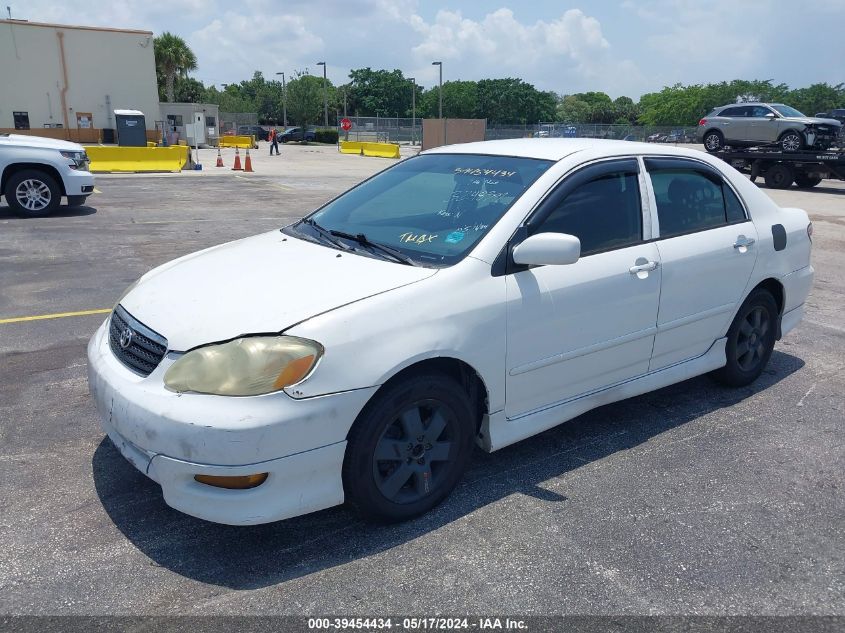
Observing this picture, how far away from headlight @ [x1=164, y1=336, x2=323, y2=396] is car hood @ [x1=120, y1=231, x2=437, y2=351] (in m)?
0.05

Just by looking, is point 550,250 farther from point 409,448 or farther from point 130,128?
point 130,128

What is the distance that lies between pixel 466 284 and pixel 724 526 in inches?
62.5

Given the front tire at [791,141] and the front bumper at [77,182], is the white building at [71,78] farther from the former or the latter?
the front tire at [791,141]

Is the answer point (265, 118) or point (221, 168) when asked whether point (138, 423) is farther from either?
point (265, 118)

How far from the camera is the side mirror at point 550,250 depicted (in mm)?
3062

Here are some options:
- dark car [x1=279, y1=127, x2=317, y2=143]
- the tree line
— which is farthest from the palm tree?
dark car [x1=279, y1=127, x2=317, y2=143]

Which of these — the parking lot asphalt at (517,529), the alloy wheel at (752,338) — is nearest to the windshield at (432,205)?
the parking lot asphalt at (517,529)

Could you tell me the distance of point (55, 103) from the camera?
36.5m

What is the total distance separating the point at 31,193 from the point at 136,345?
33.6 feet

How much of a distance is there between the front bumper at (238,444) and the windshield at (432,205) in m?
0.95

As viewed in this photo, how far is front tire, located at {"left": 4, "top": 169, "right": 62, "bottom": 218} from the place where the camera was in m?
11.2

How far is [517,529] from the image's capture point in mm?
3006

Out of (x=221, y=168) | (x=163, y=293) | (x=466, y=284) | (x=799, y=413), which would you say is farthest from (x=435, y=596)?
(x=221, y=168)

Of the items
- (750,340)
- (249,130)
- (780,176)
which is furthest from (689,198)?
(249,130)
